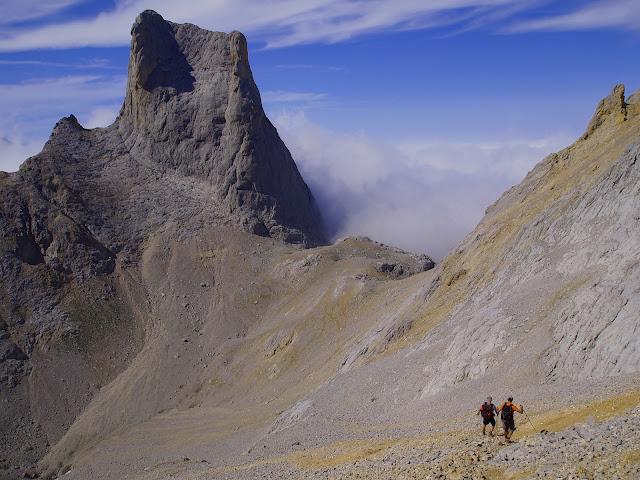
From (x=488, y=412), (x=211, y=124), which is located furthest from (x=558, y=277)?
(x=211, y=124)

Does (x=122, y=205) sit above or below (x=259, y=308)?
above

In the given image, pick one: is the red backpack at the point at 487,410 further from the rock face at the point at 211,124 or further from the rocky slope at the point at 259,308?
the rock face at the point at 211,124

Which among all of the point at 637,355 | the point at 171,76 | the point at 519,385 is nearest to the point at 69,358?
the point at 171,76

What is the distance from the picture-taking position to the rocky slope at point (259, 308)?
29375mm

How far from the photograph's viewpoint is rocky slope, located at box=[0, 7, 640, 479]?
96.4ft

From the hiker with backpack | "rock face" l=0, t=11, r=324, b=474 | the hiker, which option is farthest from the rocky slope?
the hiker with backpack

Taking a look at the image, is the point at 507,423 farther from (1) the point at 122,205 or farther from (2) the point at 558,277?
(1) the point at 122,205

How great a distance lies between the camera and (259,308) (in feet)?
263

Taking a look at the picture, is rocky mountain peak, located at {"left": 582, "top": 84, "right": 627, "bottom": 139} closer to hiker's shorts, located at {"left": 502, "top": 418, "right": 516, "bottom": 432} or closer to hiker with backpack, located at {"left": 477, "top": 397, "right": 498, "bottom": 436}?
hiker with backpack, located at {"left": 477, "top": 397, "right": 498, "bottom": 436}

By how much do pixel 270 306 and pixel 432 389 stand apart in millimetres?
45740

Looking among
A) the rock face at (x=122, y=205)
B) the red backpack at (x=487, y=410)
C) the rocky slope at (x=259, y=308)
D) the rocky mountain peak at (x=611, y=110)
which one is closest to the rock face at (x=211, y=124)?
the rock face at (x=122, y=205)

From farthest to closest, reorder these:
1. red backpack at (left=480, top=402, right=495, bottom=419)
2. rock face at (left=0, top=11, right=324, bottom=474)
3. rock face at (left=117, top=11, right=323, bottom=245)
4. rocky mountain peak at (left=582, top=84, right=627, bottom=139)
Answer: rock face at (left=117, top=11, right=323, bottom=245) < rock face at (left=0, top=11, right=324, bottom=474) < rocky mountain peak at (left=582, top=84, right=627, bottom=139) < red backpack at (left=480, top=402, right=495, bottom=419)

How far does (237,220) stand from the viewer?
9381 cm

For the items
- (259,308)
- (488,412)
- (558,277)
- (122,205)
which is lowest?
(259,308)
